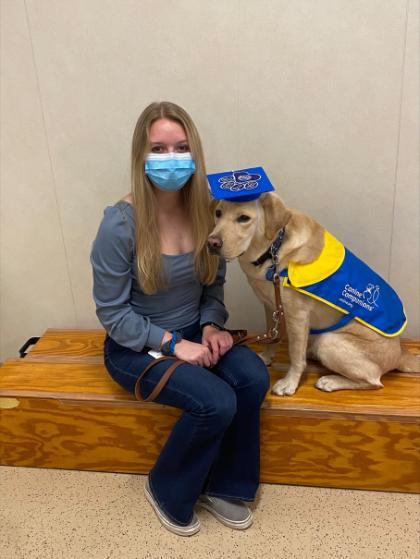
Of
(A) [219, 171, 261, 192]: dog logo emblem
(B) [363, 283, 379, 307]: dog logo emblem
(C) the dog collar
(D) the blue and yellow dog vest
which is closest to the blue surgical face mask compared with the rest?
(A) [219, 171, 261, 192]: dog logo emblem

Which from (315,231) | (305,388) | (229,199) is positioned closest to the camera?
(229,199)

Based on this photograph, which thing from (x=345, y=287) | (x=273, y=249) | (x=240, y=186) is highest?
(x=240, y=186)

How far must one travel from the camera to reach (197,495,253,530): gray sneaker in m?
1.51

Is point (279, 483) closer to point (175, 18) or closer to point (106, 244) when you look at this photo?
point (106, 244)

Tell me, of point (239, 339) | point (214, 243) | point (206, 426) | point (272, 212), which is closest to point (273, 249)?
point (272, 212)

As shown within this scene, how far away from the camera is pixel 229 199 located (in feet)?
4.64

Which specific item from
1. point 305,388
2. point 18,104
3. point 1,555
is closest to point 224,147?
point 18,104

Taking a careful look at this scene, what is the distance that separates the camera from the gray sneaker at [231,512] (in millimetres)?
1506

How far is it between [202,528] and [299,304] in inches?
31.7

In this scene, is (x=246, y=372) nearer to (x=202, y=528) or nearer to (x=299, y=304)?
(x=299, y=304)

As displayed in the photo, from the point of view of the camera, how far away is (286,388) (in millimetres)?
1630

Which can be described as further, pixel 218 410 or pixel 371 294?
pixel 371 294

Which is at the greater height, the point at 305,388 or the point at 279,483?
the point at 305,388

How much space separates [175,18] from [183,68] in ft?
0.55
